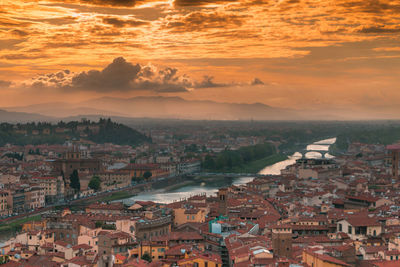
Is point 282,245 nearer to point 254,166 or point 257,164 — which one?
point 254,166

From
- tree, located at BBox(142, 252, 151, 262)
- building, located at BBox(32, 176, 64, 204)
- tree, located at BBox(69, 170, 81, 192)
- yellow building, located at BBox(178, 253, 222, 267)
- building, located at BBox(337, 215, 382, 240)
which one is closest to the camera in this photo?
yellow building, located at BBox(178, 253, 222, 267)

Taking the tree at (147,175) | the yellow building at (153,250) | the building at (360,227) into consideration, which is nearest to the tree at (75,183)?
the tree at (147,175)

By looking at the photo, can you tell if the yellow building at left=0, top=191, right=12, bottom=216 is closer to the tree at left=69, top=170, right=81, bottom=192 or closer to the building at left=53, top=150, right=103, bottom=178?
the tree at left=69, top=170, right=81, bottom=192

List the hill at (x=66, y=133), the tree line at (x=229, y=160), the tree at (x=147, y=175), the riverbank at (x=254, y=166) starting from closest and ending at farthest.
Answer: the tree at (x=147, y=175) < the riverbank at (x=254, y=166) < the tree line at (x=229, y=160) < the hill at (x=66, y=133)

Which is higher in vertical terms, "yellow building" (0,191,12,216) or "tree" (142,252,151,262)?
"tree" (142,252,151,262)

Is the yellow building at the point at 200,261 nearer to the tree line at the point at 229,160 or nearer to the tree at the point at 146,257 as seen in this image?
the tree at the point at 146,257

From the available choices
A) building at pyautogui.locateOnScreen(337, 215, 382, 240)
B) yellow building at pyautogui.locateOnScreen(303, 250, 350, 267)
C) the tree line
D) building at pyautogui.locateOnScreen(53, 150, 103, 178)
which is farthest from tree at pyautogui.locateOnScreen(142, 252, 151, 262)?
the tree line

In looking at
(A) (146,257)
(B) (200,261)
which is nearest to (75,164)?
(A) (146,257)

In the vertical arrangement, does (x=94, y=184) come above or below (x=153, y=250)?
below
